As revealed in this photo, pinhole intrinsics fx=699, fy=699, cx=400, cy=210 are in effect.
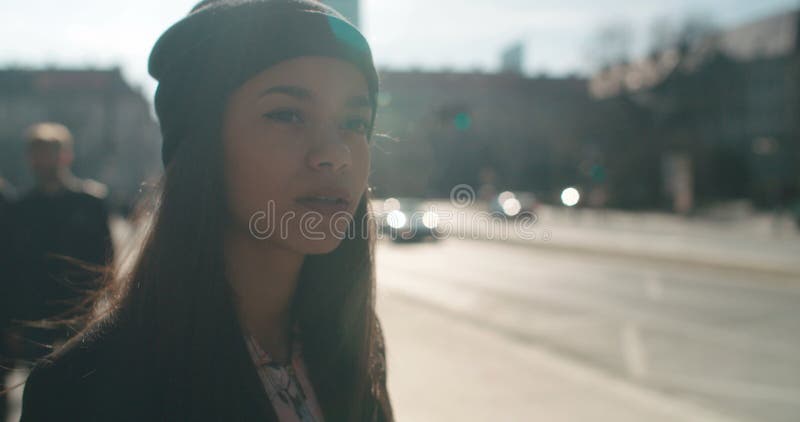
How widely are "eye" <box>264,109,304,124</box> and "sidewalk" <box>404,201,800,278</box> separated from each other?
14192mm

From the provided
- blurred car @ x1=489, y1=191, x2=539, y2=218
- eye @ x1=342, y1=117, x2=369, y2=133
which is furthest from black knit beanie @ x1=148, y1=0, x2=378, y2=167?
blurred car @ x1=489, y1=191, x2=539, y2=218

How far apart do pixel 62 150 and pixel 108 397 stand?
365cm

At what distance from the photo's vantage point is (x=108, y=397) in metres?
1.05

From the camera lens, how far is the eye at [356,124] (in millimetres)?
1406

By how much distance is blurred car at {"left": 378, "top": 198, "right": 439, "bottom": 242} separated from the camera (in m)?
24.1

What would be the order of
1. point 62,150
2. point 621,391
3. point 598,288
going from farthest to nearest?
point 598,288 → point 621,391 → point 62,150

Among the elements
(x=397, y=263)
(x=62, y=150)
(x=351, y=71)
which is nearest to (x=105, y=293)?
(x=351, y=71)

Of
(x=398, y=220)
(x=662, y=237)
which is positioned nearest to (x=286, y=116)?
(x=398, y=220)

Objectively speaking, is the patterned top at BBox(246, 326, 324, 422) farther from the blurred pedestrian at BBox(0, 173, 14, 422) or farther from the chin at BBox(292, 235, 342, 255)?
the blurred pedestrian at BBox(0, 173, 14, 422)

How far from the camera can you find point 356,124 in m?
1.43

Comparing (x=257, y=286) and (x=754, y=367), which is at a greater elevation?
(x=257, y=286)

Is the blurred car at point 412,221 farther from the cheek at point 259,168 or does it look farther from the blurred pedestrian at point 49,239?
the cheek at point 259,168

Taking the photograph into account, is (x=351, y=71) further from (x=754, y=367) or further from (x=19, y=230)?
(x=754, y=367)

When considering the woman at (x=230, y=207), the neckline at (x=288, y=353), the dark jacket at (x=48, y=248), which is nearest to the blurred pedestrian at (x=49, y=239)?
the dark jacket at (x=48, y=248)
